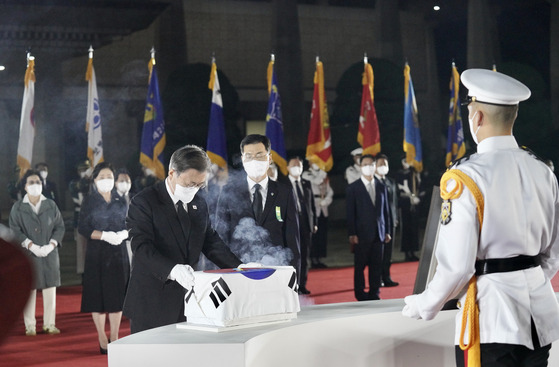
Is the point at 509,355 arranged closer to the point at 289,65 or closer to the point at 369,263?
the point at 369,263

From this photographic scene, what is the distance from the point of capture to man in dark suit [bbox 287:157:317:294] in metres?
9.18

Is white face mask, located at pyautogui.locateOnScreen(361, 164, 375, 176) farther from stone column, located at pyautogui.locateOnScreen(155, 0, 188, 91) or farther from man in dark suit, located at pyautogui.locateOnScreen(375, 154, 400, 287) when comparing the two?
stone column, located at pyautogui.locateOnScreen(155, 0, 188, 91)

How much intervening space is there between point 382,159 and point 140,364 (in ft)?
25.1

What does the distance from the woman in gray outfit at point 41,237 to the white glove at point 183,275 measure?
3.94m

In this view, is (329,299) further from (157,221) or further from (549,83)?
(549,83)

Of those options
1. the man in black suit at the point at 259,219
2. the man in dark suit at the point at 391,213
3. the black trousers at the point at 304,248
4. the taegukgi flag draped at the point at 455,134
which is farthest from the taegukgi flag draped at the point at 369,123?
the man in black suit at the point at 259,219

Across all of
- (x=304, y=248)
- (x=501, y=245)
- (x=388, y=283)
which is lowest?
(x=388, y=283)

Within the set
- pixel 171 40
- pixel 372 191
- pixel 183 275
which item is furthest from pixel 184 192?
pixel 171 40

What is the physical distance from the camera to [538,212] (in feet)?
8.55

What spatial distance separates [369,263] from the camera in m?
8.73

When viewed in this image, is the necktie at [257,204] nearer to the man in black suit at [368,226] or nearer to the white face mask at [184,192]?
the white face mask at [184,192]

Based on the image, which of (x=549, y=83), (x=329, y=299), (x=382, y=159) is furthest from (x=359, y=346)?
(x=549, y=83)

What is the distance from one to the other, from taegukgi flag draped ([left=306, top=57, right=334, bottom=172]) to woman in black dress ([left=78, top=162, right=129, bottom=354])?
20.5 feet

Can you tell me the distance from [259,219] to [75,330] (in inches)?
116
